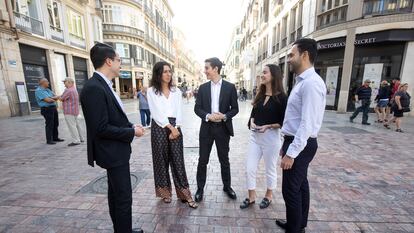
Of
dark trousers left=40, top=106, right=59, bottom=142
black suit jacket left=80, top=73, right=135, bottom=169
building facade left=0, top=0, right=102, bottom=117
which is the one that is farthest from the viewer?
building facade left=0, top=0, right=102, bottom=117

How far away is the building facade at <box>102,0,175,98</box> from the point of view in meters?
26.6

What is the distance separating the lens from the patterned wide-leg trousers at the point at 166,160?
2.86 meters

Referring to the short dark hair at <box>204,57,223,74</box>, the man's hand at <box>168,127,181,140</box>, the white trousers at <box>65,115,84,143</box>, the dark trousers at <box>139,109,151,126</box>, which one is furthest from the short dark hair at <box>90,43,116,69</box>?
the dark trousers at <box>139,109,151,126</box>

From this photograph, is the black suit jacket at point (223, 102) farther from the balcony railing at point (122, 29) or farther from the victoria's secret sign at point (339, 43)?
the balcony railing at point (122, 29)

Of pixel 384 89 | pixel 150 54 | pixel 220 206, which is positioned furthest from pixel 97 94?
pixel 150 54

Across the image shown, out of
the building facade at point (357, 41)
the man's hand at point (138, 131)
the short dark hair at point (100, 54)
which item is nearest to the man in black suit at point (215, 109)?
the man's hand at point (138, 131)

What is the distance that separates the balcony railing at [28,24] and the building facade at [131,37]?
482 inches

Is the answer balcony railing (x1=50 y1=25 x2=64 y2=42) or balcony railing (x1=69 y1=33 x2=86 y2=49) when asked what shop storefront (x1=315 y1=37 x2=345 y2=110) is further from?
balcony railing (x1=69 y1=33 x2=86 y2=49)

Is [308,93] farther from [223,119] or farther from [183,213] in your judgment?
[183,213]

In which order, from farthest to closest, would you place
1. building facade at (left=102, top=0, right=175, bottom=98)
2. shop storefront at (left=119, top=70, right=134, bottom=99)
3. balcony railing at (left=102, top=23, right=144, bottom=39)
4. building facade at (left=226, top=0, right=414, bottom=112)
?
shop storefront at (left=119, top=70, right=134, bottom=99), building facade at (left=102, top=0, right=175, bottom=98), balcony railing at (left=102, top=23, right=144, bottom=39), building facade at (left=226, top=0, right=414, bottom=112)

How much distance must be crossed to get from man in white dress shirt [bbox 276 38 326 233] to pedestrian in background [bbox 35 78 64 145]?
21.6 ft

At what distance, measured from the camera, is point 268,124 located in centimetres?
276

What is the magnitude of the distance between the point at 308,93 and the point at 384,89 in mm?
9424

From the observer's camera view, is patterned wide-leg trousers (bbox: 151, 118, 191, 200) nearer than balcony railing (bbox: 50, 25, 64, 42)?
Yes
